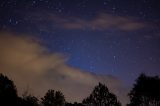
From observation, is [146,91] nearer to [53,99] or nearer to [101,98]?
[101,98]

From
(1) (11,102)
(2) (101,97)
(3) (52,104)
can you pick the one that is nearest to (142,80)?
(2) (101,97)

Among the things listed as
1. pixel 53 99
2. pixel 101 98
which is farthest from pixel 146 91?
Result: pixel 53 99

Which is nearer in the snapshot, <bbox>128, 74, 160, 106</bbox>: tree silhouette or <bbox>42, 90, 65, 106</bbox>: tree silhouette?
<bbox>128, 74, 160, 106</bbox>: tree silhouette

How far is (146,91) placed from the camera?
7781 centimetres

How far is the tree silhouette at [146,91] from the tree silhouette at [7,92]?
2955 centimetres

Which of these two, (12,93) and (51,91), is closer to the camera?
(12,93)

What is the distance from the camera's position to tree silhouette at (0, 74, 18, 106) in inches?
2717

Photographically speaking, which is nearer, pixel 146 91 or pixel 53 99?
pixel 146 91

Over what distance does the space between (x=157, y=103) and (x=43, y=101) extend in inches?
1704

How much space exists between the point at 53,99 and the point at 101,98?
2425 centimetres

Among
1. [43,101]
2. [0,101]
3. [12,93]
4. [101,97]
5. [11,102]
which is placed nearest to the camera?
[0,101]

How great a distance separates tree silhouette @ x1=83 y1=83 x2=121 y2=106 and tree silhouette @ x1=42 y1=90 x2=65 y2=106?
738 inches

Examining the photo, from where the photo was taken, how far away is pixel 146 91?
77812 mm

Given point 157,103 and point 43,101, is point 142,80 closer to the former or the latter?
point 157,103
